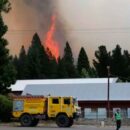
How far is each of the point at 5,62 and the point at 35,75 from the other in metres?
74.9

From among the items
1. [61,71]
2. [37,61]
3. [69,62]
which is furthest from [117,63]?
[37,61]

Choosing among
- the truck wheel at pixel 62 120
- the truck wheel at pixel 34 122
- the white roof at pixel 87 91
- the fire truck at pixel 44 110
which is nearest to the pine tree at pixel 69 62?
the white roof at pixel 87 91

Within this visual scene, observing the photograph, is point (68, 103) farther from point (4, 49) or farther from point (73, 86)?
point (73, 86)

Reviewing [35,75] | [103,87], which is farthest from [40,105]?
[35,75]

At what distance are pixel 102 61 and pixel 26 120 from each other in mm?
111147

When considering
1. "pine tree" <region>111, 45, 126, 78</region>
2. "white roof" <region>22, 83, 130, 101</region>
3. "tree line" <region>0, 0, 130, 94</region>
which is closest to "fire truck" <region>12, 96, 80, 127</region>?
"white roof" <region>22, 83, 130, 101</region>

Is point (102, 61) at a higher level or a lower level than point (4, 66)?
higher

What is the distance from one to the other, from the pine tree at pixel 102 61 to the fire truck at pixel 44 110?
345 ft

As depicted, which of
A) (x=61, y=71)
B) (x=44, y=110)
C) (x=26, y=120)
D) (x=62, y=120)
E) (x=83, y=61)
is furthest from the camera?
(x=83, y=61)

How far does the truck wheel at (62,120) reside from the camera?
49.6m

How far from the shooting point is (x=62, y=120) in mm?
50188

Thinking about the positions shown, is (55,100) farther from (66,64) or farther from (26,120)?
(66,64)

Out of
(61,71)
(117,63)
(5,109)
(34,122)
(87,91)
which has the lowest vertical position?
(34,122)

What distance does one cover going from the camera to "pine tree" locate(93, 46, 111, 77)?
158325 mm
